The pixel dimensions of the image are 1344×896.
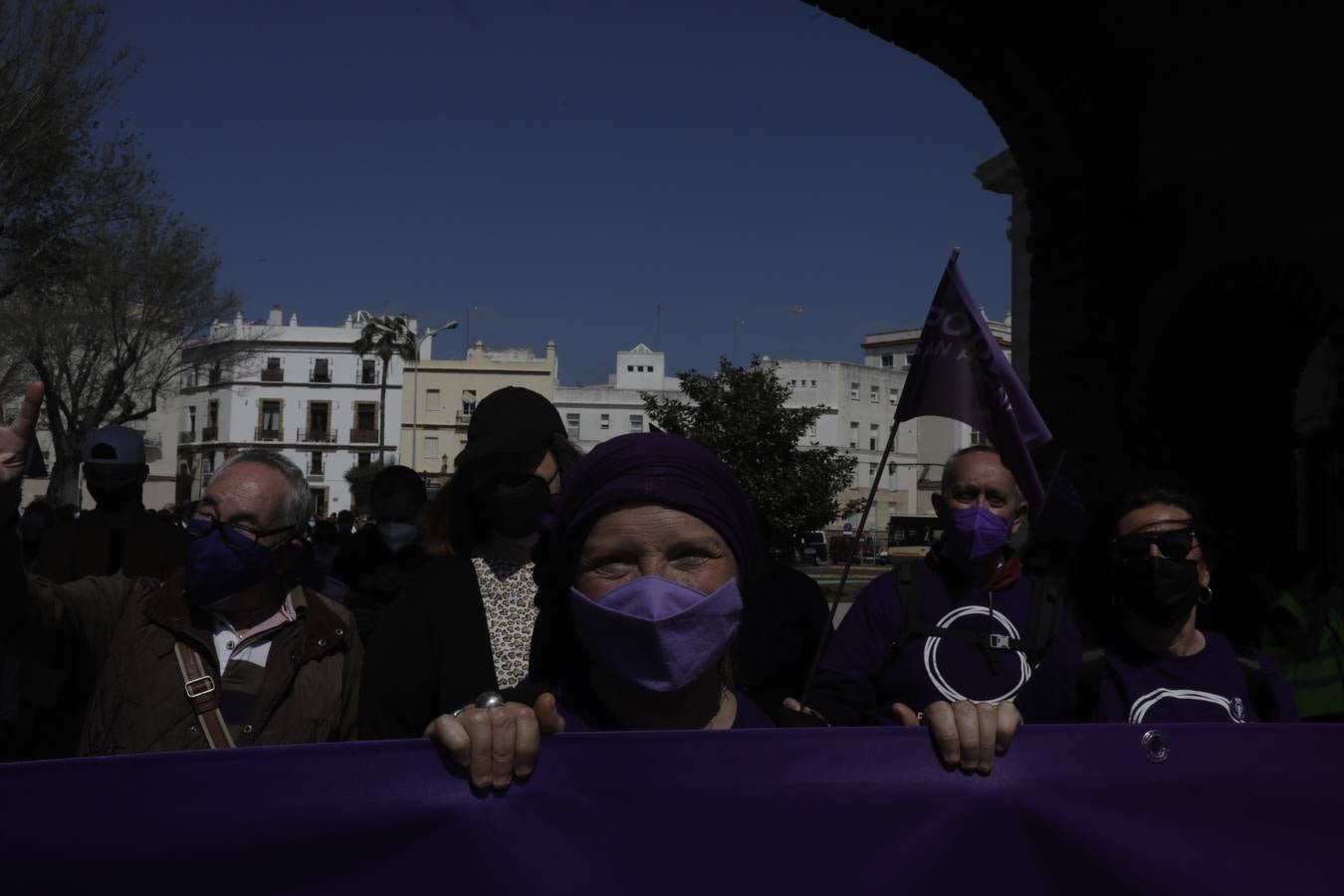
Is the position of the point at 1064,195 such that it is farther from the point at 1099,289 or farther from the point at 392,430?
the point at 392,430

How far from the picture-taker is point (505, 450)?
3.34 metres

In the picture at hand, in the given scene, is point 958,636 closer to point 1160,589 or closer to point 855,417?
point 1160,589

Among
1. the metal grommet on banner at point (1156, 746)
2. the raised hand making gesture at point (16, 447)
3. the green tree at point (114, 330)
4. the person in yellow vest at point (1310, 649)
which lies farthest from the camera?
the green tree at point (114, 330)

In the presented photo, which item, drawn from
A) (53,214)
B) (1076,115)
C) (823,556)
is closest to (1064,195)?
(1076,115)

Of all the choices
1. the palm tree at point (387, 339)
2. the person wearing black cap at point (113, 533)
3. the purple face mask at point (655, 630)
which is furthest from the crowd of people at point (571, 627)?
the palm tree at point (387, 339)

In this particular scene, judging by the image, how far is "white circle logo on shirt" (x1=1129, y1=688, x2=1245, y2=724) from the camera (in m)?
2.94

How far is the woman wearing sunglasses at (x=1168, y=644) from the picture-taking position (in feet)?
9.74

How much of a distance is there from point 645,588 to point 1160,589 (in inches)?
67.3

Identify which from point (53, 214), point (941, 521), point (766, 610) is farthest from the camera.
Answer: point (53, 214)

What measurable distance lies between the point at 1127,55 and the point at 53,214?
16.3m

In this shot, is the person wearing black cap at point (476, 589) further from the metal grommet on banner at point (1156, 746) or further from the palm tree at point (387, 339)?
the palm tree at point (387, 339)

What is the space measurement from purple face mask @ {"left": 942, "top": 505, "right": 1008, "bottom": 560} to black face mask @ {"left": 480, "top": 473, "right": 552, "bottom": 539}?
3.74ft

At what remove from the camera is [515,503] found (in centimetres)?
319

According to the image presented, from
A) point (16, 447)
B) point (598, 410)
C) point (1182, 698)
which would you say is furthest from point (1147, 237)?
point (598, 410)
